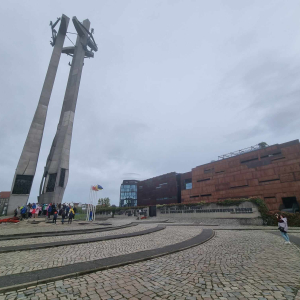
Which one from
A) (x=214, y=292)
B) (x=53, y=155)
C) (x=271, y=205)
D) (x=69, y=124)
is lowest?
(x=214, y=292)

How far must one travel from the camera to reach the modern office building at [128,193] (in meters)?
98.1

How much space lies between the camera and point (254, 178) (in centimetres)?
3759

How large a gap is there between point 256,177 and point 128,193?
72221mm

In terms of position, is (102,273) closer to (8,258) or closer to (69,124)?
(8,258)

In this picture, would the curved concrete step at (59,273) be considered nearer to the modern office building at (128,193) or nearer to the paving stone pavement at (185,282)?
the paving stone pavement at (185,282)

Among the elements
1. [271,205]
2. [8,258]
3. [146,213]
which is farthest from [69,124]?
[271,205]

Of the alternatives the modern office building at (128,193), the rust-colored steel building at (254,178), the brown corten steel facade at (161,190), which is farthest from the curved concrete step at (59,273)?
the modern office building at (128,193)

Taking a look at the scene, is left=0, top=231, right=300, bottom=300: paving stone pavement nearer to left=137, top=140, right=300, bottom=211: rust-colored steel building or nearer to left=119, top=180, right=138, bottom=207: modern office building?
left=137, top=140, right=300, bottom=211: rust-colored steel building

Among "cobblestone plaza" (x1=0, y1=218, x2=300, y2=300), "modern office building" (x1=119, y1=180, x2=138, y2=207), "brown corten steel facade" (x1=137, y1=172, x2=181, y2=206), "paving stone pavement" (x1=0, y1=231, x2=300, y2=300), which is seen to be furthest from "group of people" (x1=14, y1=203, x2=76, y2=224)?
"modern office building" (x1=119, y1=180, x2=138, y2=207)

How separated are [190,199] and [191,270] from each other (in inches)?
1780

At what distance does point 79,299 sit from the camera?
11.4 feet

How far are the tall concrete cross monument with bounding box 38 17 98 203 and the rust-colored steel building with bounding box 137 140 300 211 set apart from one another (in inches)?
1213

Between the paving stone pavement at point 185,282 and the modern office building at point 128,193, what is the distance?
9518 centimetres

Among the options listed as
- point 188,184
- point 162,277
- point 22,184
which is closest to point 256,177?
point 188,184
